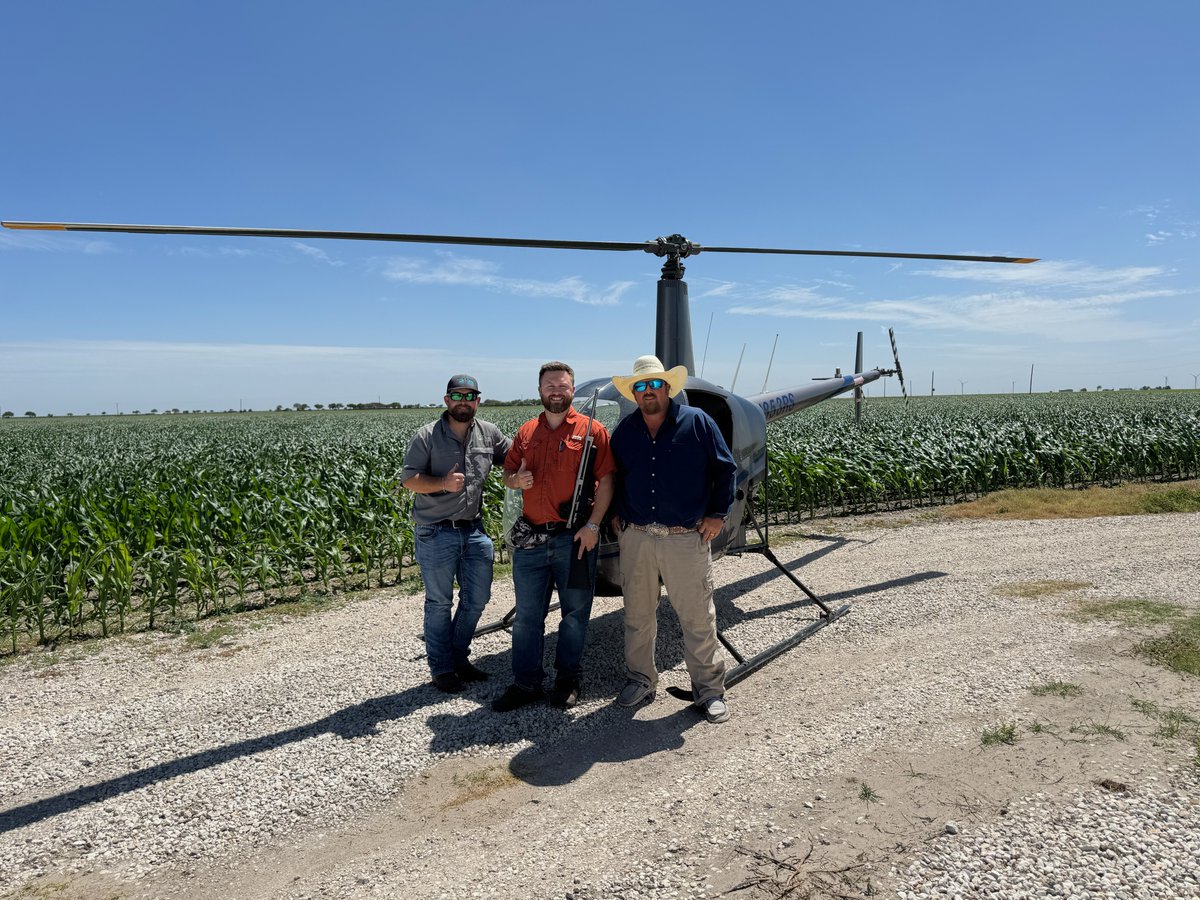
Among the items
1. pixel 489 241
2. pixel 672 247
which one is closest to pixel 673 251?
pixel 672 247

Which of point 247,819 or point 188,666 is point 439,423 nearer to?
point 247,819

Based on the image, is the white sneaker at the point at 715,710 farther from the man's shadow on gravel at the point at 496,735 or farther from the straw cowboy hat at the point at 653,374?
the straw cowboy hat at the point at 653,374

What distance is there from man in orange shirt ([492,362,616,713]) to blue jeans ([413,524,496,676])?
396 mm

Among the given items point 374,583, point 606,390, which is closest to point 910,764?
point 606,390

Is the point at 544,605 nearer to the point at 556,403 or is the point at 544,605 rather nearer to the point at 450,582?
the point at 450,582

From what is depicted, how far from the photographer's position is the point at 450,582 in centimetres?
510

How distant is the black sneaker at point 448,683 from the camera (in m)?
5.21

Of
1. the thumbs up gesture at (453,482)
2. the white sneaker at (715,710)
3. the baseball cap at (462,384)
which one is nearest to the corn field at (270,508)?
the thumbs up gesture at (453,482)

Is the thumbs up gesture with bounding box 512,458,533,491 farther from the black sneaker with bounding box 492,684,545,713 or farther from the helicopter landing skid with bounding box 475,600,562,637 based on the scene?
the helicopter landing skid with bounding box 475,600,562,637

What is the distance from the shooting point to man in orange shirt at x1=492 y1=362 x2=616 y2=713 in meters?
4.69

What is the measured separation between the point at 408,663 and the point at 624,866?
3208 millimetres

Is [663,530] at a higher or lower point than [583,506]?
lower

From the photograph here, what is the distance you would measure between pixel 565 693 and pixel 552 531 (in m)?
1.15

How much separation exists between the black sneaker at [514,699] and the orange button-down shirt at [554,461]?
1208 millimetres
